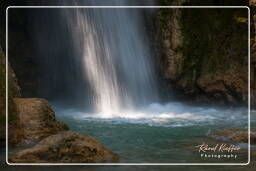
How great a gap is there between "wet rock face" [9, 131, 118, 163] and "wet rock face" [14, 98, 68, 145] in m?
1.89

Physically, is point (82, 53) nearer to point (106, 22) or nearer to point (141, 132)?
point (106, 22)

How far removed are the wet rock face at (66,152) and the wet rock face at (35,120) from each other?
189 cm

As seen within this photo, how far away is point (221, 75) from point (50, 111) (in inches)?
405

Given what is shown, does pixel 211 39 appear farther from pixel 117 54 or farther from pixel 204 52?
pixel 117 54

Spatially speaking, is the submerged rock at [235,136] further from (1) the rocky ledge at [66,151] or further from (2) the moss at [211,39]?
(2) the moss at [211,39]

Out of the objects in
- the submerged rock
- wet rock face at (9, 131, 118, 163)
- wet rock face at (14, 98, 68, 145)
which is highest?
wet rock face at (14, 98, 68, 145)

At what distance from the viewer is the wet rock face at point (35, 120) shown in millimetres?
11180

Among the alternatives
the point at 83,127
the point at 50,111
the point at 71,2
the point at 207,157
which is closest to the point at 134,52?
the point at 71,2

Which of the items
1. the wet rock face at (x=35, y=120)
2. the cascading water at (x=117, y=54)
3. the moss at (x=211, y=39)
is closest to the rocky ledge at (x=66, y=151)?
the wet rock face at (x=35, y=120)

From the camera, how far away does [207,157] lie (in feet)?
31.0

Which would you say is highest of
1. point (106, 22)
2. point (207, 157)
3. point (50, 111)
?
point (106, 22)

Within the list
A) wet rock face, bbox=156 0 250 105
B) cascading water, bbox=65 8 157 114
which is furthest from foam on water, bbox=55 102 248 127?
cascading water, bbox=65 8 157 114

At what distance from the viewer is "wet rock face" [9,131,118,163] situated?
355 inches

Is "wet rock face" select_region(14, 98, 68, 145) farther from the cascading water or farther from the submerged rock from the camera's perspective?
the cascading water
